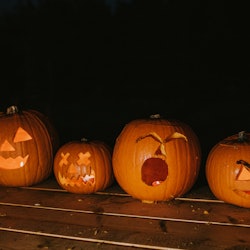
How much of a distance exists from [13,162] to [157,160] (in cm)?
112

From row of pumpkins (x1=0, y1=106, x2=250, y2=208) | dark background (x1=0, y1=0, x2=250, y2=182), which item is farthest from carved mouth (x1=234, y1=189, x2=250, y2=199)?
dark background (x1=0, y1=0, x2=250, y2=182)

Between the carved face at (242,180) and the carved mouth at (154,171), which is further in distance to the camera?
the carved mouth at (154,171)

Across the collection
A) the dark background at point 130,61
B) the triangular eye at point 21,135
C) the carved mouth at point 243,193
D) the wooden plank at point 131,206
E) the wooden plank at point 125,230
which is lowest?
the wooden plank at point 125,230

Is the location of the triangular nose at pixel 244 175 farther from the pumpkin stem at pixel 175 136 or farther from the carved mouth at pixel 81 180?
the carved mouth at pixel 81 180

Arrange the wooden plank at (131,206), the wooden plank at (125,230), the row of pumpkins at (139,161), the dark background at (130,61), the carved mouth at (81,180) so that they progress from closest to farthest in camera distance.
→ the wooden plank at (125,230), the wooden plank at (131,206), the row of pumpkins at (139,161), the carved mouth at (81,180), the dark background at (130,61)

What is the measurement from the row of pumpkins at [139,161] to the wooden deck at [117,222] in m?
0.10

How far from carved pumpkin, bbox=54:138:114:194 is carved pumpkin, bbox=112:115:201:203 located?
0.69 ft

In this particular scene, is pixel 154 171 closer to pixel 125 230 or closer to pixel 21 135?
pixel 125 230

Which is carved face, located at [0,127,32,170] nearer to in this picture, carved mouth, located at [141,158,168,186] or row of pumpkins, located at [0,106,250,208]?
row of pumpkins, located at [0,106,250,208]

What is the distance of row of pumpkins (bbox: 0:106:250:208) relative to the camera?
2.16 metres

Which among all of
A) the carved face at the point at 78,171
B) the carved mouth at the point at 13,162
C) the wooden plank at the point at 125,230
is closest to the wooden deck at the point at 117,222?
the wooden plank at the point at 125,230

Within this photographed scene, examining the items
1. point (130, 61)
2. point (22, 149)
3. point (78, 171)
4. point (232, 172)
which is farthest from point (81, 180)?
point (130, 61)

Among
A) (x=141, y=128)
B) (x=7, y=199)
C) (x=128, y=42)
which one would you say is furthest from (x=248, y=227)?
(x=128, y=42)

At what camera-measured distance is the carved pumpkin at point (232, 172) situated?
82.6 inches
